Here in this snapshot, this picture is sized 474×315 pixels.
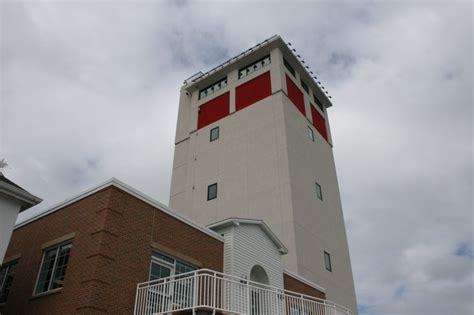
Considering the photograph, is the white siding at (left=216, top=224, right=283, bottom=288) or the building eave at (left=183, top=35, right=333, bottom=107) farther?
the building eave at (left=183, top=35, right=333, bottom=107)

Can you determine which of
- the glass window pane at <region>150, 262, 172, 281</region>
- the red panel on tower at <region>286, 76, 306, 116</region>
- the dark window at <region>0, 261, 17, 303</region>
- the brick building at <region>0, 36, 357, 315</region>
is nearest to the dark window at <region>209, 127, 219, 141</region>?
the brick building at <region>0, 36, 357, 315</region>

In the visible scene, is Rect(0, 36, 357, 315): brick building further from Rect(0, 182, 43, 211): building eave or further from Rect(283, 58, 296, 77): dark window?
Rect(0, 182, 43, 211): building eave

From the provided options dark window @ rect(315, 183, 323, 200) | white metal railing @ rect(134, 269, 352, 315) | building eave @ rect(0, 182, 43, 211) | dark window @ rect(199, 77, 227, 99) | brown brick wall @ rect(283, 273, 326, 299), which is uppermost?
dark window @ rect(199, 77, 227, 99)

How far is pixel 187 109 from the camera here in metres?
40.3

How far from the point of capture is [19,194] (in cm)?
1402

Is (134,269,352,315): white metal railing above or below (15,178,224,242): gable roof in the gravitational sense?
below

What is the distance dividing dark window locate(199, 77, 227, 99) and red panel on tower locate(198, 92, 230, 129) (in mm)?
1339

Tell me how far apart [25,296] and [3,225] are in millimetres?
3586

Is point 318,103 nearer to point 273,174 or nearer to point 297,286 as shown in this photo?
point 273,174

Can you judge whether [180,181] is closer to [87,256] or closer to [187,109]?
[187,109]

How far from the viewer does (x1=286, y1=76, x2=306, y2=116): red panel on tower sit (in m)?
35.0

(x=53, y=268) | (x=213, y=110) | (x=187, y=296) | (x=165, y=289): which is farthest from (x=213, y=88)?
(x=187, y=296)

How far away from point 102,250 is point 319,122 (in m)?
28.9

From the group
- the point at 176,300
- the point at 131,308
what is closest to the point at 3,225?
the point at 131,308
